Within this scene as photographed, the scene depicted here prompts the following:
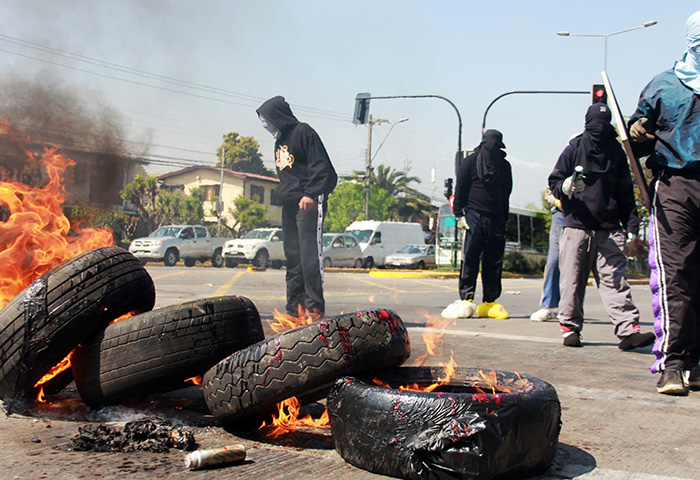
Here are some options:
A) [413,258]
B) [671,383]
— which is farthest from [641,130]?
[413,258]

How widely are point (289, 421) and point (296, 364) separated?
0.50 meters

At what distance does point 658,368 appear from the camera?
12.6 ft

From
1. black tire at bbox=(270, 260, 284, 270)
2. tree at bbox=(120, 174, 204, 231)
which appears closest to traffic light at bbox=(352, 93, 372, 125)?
black tire at bbox=(270, 260, 284, 270)

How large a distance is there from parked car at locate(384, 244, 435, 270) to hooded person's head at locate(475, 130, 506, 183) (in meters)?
25.2

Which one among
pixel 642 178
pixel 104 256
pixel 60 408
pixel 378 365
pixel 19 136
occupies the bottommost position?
pixel 60 408

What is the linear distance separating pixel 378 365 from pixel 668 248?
2.16 metres

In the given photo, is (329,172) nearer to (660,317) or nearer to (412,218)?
(660,317)

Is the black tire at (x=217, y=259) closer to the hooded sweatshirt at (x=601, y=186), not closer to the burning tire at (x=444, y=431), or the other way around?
the hooded sweatshirt at (x=601, y=186)

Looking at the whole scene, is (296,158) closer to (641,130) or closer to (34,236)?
(34,236)

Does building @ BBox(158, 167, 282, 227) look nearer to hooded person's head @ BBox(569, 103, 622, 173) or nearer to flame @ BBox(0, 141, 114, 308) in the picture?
hooded person's head @ BBox(569, 103, 622, 173)

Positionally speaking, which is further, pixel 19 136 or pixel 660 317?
pixel 19 136

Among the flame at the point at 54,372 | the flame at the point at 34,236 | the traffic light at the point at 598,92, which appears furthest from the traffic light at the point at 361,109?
the flame at the point at 54,372

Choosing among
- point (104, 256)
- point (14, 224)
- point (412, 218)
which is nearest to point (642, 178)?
point (104, 256)

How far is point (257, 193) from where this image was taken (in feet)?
163
